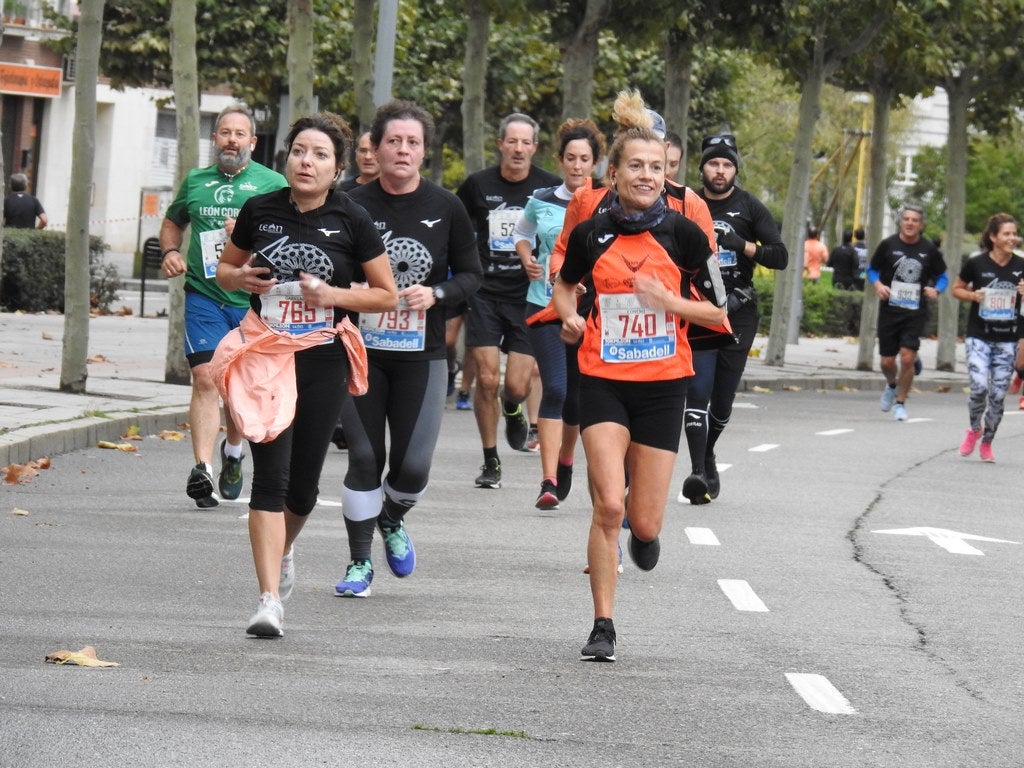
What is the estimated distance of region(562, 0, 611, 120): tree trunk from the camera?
2164 centimetres

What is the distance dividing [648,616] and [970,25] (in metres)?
20.9

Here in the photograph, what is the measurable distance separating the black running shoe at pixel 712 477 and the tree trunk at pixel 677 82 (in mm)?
11955

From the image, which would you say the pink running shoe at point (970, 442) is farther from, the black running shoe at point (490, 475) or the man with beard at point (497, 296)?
the black running shoe at point (490, 475)

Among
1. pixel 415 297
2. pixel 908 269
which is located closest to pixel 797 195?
Answer: pixel 908 269

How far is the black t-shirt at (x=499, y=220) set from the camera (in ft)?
40.8

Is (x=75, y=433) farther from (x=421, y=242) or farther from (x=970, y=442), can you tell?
(x=970, y=442)

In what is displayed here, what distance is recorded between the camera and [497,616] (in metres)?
8.06

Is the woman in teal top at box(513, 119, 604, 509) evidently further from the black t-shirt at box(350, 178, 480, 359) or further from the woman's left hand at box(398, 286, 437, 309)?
the woman's left hand at box(398, 286, 437, 309)

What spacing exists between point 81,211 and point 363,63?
458 cm

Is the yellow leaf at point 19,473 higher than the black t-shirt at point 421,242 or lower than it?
lower

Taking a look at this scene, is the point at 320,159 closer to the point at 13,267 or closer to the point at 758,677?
the point at 758,677

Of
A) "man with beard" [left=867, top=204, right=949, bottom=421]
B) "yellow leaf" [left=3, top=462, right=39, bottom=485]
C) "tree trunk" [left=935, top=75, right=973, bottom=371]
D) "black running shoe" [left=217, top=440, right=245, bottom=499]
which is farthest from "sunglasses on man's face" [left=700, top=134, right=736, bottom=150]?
"tree trunk" [left=935, top=75, right=973, bottom=371]

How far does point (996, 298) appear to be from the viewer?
16500mm

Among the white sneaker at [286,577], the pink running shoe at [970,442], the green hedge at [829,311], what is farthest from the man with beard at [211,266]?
the green hedge at [829,311]
